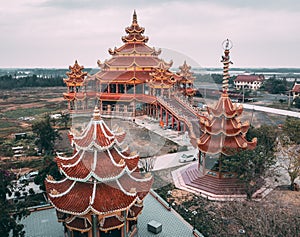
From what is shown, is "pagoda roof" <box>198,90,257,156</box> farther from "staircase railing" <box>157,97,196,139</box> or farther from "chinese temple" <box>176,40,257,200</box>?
"staircase railing" <box>157,97,196,139</box>

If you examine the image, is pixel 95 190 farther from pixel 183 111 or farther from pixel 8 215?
pixel 183 111

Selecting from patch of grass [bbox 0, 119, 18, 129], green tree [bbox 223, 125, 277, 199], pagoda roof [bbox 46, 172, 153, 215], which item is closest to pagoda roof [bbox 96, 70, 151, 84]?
patch of grass [bbox 0, 119, 18, 129]

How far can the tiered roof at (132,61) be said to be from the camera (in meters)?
35.1

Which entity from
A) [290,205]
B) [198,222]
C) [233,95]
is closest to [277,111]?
[233,95]

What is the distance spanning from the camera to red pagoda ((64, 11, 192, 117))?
33.2 meters

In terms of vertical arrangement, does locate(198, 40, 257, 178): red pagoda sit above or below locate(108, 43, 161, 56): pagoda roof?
below

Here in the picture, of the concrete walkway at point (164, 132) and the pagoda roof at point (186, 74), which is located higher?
the pagoda roof at point (186, 74)

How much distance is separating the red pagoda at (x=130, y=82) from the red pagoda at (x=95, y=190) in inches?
838

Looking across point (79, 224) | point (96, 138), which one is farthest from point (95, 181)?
point (79, 224)

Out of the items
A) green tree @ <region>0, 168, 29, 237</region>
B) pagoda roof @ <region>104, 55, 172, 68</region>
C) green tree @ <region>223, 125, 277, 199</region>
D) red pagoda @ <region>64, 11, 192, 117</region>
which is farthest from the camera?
pagoda roof @ <region>104, 55, 172, 68</region>

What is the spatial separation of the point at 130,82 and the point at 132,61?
11.1ft

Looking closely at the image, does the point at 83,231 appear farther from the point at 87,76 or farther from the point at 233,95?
the point at 233,95

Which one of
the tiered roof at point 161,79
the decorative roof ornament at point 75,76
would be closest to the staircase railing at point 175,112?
the tiered roof at point 161,79

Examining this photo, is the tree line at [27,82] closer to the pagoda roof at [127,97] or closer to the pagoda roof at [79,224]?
the pagoda roof at [127,97]
